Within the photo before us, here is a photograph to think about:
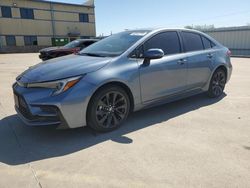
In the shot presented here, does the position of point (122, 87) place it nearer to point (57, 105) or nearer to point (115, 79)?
point (115, 79)

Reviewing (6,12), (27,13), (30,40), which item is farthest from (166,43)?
(27,13)

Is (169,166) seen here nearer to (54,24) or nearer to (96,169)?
(96,169)

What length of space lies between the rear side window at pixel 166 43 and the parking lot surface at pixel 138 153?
1223 millimetres

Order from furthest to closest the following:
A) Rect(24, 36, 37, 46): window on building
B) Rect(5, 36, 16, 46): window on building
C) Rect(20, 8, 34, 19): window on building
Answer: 1. Rect(24, 36, 37, 46): window on building
2. Rect(20, 8, 34, 19): window on building
3. Rect(5, 36, 16, 46): window on building

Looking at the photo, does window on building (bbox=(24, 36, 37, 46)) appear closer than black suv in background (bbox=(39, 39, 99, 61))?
No

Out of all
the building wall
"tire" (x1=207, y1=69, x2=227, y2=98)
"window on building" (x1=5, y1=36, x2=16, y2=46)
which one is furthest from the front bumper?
"window on building" (x1=5, y1=36, x2=16, y2=46)

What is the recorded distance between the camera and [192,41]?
16.7ft

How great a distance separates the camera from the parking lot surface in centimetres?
256

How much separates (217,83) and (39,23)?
34.4m

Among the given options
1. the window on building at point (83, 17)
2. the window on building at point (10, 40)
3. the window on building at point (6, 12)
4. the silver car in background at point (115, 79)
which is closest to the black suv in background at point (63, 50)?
the silver car in background at point (115, 79)

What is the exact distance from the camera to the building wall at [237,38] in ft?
80.4

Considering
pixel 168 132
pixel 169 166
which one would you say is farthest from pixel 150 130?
pixel 169 166

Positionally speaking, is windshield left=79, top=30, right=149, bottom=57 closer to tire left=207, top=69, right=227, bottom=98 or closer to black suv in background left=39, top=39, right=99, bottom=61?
tire left=207, top=69, right=227, bottom=98

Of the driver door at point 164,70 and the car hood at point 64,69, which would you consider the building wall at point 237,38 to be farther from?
the car hood at point 64,69
